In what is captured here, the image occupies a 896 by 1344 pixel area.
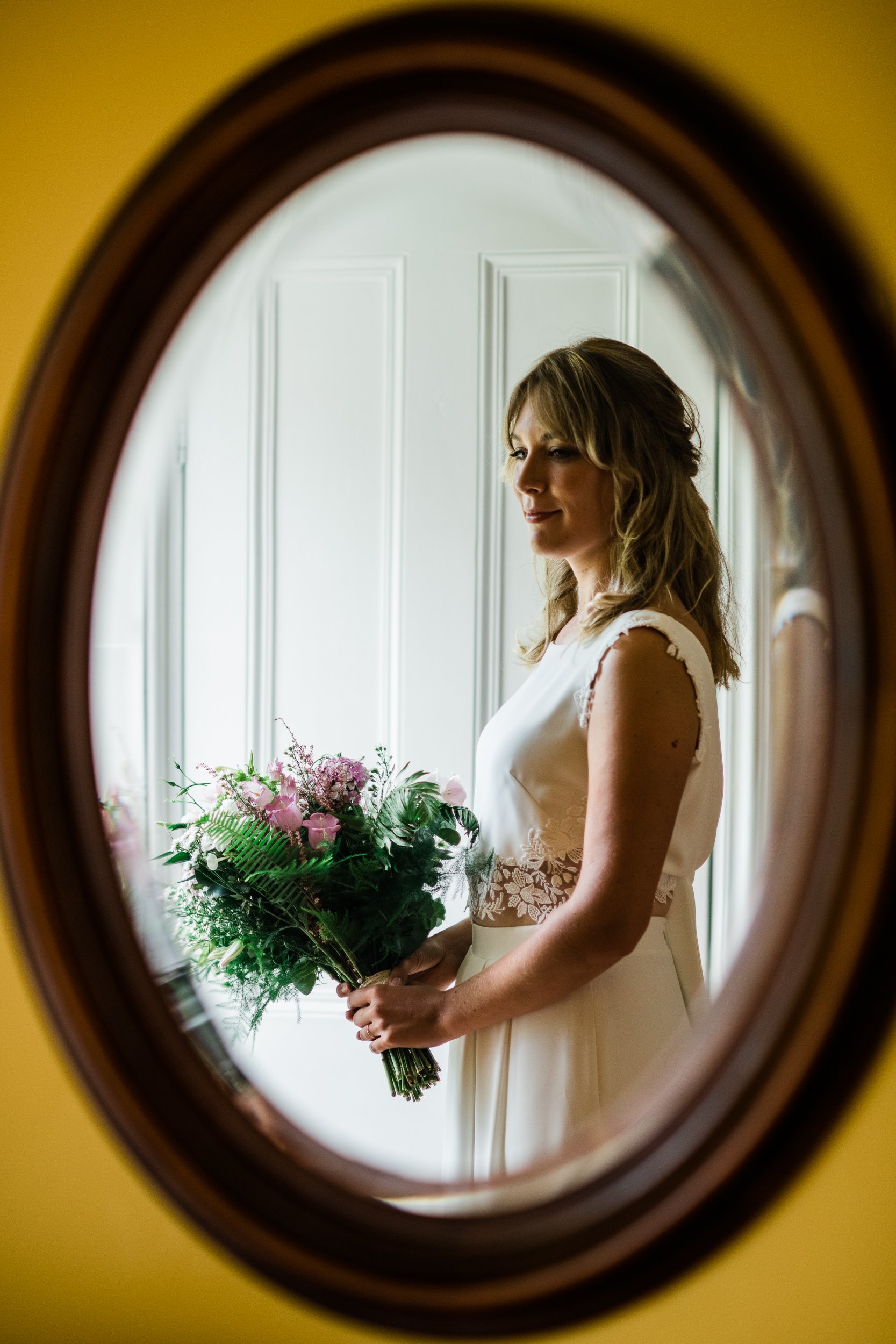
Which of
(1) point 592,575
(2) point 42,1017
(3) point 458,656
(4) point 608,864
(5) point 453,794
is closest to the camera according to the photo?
(2) point 42,1017

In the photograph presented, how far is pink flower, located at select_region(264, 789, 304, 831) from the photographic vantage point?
0.69m

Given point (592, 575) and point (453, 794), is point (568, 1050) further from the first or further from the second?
point (592, 575)

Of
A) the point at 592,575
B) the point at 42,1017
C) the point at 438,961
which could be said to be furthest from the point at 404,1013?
the point at 592,575

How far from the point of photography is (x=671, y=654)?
26.8 inches

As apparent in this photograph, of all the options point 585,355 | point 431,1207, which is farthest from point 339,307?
point 431,1207

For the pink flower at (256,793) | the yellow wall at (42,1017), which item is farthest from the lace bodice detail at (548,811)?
the yellow wall at (42,1017)

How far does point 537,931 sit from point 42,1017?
1.17ft

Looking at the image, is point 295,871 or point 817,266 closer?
point 817,266

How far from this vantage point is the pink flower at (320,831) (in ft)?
2.27

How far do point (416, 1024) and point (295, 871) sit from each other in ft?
0.55

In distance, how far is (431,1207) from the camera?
0.48m

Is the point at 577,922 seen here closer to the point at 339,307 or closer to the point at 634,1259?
the point at 634,1259

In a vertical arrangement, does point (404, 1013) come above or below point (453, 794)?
below

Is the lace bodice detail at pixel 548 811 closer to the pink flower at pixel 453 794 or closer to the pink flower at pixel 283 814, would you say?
the pink flower at pixel 453 794
